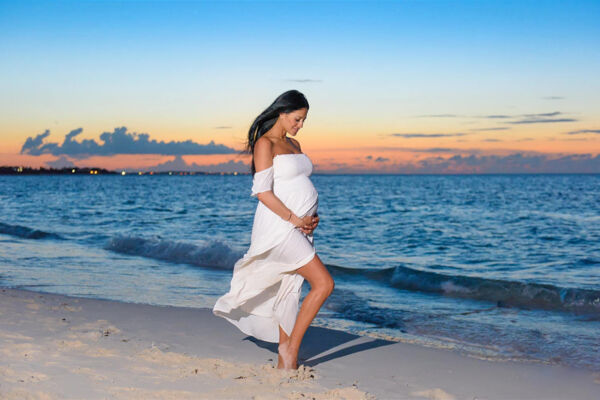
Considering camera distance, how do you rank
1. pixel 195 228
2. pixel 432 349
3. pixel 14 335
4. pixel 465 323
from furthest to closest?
pixel 195 228 < pixel 465 323 < pixel 432 349 < pixel 14 335

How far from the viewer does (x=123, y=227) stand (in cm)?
2150

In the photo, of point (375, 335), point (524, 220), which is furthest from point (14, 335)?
point (524, 220)

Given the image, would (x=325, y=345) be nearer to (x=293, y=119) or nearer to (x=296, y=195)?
(x=296, y=195)

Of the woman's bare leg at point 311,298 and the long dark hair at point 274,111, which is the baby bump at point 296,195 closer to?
the long dark hair at point 274,111

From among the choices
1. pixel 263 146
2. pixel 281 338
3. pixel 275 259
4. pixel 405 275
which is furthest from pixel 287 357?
pixel 405 275

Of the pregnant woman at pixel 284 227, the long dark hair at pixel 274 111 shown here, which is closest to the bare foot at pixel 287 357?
the pregnant woman at pixel 284 227

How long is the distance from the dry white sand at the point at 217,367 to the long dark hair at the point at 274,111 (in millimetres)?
1624

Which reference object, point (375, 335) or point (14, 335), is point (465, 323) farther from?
point (14, 335)

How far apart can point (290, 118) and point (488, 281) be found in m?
7.28

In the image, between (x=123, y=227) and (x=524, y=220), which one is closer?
(x=123, y=227)

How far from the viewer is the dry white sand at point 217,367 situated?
3836 millimetres

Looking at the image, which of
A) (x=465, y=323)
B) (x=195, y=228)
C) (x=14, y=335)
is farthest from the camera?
(x=195, y=228)

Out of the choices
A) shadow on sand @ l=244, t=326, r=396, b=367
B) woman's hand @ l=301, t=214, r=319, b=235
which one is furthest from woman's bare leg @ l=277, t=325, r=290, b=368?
woman's hand @ l=301, t=214, r=319, b=235

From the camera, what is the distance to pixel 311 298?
421cm
